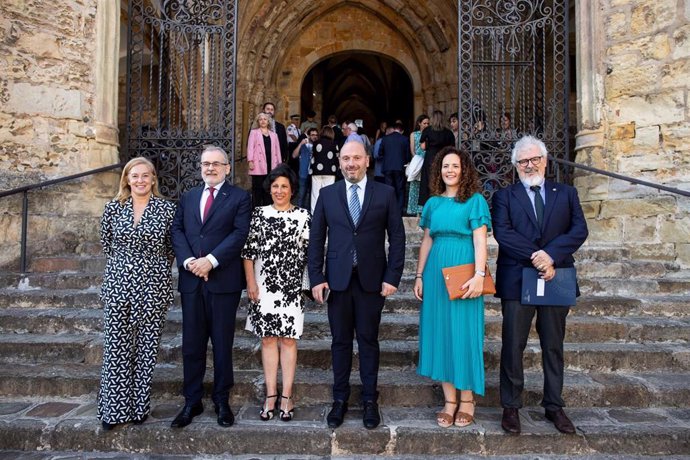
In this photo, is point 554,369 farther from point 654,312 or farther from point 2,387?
point 2,387

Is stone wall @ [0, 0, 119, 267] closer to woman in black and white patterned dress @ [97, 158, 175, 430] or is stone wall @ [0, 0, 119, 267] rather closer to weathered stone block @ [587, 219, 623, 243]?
woman in black and white patterned dress @ [97, 158, 175, 430]

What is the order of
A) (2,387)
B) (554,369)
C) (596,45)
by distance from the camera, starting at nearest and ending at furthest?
1. (554,369)
2. (2,387)
3. (596,45)

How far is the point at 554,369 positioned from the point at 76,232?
500cm

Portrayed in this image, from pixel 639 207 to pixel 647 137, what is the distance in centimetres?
85

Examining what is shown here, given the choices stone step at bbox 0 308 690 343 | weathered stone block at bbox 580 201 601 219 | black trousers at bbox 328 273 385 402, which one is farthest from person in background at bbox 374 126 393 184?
black trousers at bbox 328 273 385 402

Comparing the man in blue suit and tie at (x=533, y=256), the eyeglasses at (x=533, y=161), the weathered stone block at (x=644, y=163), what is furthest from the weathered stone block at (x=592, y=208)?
the eyeglasses at (x=533, y=161)

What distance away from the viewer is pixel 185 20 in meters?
6.88

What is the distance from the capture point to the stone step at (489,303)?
4207 millimetres

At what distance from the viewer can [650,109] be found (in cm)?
564

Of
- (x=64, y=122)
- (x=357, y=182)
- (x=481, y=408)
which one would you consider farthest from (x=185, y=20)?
(x=481, y=408)

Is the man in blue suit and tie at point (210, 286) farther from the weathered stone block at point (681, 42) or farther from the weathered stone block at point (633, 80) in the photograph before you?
the weathered stone block at point (681, 42)

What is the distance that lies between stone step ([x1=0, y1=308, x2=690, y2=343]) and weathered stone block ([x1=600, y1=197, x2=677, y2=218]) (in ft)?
5.26

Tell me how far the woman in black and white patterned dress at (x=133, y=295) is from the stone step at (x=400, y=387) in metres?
0.46

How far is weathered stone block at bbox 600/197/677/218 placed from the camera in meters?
5.32
